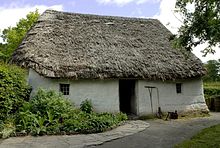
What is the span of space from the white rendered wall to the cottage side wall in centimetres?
161

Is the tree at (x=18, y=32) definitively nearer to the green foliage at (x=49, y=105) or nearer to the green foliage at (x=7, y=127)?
the green foliage at (x=49, y=105)

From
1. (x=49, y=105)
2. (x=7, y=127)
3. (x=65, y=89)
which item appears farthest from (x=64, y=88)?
(x=7, y=127)

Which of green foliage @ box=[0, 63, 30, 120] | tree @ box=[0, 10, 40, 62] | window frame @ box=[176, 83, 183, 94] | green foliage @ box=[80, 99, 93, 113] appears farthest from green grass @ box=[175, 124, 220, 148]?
tree @ box=[0, 10, 40, 62]

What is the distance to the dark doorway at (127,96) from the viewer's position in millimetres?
18755

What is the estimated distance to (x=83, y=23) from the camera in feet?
68.2

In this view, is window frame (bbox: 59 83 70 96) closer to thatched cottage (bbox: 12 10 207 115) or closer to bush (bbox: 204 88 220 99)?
thatched cottage (bbox: 12 10 207 115)

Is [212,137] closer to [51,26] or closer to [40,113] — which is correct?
[40,113]

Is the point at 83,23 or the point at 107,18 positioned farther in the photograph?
the point at 107,18

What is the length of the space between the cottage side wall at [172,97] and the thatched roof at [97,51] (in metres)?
0.77

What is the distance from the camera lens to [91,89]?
16.9 m

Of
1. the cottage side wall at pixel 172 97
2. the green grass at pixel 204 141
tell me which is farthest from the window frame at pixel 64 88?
the green grass at pixel 204 141

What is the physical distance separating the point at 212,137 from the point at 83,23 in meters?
13.0

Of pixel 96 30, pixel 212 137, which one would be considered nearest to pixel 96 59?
pixel 96 30

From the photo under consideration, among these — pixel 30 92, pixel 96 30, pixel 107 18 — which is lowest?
pixel 30 92
